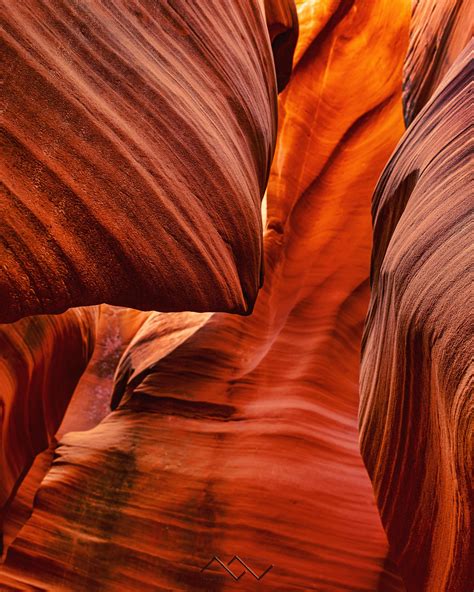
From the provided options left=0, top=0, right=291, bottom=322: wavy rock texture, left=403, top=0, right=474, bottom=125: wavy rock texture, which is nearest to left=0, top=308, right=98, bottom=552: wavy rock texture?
left=0, top=0, right=291, bottom=322: wavy rock texture

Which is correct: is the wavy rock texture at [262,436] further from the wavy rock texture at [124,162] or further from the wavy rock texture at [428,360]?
the wavy rock texture at [124,162]

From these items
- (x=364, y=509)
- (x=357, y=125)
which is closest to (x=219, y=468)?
(x=364, y=509)

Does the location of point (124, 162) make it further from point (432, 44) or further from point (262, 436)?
point (262, 436)

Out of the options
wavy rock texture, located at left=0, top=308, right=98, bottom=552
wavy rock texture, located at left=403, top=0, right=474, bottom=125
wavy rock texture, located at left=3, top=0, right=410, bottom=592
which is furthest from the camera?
wavy rock texture, located at left=0, top=308, right=98, bottom=552

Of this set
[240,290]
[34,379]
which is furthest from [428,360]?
[34,379]

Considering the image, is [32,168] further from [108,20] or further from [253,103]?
[253,103]

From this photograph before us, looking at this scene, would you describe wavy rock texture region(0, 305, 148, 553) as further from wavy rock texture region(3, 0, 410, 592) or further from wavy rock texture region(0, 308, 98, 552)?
wavy rock texture region(3, 0, 410, 592)

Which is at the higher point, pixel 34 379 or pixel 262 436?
pixel 34 379

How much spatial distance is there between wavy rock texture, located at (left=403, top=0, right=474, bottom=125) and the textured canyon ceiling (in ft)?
0.05

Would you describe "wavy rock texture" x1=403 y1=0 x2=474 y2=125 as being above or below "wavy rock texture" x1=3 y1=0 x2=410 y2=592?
above

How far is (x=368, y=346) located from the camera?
6.01 ft

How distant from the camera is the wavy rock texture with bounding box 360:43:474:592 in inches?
44.4

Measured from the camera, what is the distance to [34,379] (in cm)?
318

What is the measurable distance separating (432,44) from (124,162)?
1.34m
